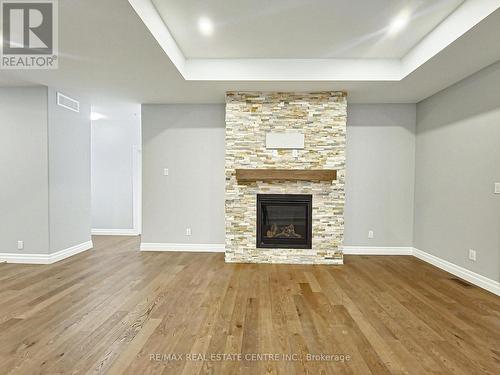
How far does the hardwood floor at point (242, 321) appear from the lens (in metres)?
1.81

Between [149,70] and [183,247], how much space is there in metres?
2.88

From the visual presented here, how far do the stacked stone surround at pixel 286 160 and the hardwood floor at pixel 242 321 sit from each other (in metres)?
0.44

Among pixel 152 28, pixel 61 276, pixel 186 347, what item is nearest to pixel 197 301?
pixel 186 347

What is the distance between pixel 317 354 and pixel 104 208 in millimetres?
5951

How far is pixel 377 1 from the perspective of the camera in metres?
2.48

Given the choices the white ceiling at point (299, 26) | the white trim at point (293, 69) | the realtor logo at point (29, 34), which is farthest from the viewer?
the white trim at point (293, 69)

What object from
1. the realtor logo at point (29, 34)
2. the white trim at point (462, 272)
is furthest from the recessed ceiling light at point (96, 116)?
the white trim at point (462, 272)

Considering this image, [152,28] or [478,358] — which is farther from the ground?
[152,28]

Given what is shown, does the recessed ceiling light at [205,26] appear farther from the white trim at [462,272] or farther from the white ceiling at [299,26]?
the white trim at [462,272]

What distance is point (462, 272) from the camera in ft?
11.5

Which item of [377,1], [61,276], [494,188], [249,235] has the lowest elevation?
[61,276]

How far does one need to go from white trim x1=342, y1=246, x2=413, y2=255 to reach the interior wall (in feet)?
15.5

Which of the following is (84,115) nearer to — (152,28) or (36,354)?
(152,28)

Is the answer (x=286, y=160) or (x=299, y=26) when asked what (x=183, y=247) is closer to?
(x=286, y=160)
